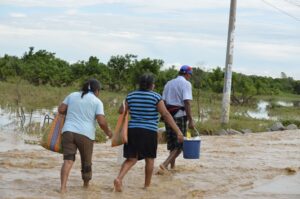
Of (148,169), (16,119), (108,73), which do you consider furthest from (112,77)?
(148,169)

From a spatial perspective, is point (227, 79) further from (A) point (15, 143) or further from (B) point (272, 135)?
(A) point (15, 143)

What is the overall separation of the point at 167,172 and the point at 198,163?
194 centimetres

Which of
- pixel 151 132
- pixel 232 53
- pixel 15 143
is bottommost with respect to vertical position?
pixel 15 143

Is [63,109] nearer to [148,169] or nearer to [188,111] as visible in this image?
[148,169]

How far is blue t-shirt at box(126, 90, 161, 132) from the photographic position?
28.0ft

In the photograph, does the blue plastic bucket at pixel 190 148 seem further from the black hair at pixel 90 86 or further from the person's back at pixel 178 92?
the black hair at pixel 90 86

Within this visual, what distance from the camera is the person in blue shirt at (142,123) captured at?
854 centimetres

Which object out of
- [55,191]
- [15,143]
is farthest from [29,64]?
[55,191]

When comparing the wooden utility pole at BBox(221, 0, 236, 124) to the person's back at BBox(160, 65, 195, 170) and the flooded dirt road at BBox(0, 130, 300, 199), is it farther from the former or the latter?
the person's back at BBox(160, 65, 195, 170)

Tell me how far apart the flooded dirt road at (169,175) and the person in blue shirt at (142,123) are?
532 mm

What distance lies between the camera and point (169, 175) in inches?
407

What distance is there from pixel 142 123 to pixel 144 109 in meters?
0.19

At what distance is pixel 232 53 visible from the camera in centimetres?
2142

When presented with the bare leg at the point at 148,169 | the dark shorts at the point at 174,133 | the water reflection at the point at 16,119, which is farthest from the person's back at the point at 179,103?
the water reflection at the point at 16,119
